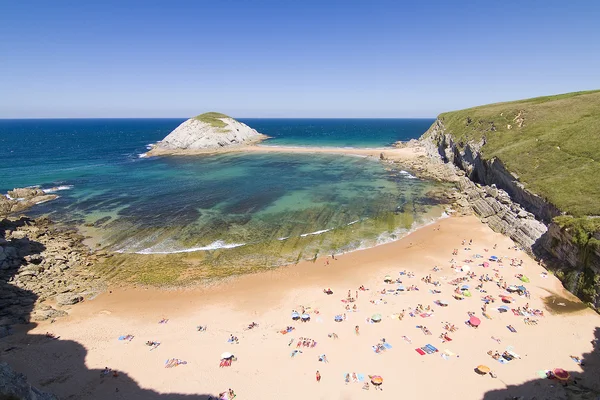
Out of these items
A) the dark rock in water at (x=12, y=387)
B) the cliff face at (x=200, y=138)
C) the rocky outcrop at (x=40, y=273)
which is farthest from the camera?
the cliff face at (x=200, y=138)

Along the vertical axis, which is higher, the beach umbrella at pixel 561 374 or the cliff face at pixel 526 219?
the cliff face at pixel 526 219

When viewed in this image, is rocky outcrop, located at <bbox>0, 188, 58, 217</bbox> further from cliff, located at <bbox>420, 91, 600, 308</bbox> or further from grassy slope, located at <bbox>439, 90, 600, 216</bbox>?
grassy slope, located at <bbox>439, 90, 600, 216</bbox>

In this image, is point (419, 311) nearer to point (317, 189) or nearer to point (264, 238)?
point (264, 238)

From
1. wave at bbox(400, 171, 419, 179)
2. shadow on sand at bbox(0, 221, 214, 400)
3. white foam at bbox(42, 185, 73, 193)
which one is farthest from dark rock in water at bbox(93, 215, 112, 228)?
wave at bbox(400, 171, 419, 179)

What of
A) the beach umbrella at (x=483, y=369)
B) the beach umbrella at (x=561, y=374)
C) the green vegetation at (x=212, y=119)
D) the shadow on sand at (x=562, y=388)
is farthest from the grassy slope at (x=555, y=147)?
the green vegetation at (x=212, y=119)

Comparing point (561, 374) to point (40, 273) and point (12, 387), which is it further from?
point (40, 273)

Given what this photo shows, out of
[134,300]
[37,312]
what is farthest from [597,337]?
[37,312]

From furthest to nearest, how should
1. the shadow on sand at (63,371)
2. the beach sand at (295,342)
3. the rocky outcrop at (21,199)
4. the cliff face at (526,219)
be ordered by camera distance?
the rocky outcrop at (21,199)
the cliff face at (526,219)
the beach sand at (295,342)
the shadow on sand at (63,371)

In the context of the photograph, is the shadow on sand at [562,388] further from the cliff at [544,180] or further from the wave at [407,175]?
the wave at [407,175]
